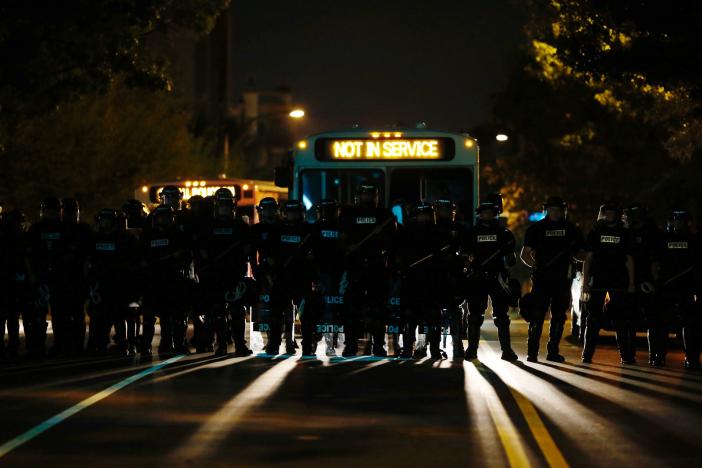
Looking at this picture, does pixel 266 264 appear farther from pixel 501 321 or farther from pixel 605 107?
pixel 605 107

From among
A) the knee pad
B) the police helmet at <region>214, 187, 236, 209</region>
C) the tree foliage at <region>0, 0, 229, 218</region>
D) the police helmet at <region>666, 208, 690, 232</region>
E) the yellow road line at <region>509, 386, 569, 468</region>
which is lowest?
the yellow road line at <region>509, 386, 569, 468</region>

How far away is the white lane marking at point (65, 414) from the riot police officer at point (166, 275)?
257cm

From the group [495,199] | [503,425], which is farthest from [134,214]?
[503,425]

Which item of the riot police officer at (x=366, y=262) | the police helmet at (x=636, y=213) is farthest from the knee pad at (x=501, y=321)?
the police helmet at (x=636, y=213)

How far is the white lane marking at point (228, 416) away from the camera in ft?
34.2

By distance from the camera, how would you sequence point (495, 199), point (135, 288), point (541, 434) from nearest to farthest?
point (541, 434), point (135, 288), point (495, 199)

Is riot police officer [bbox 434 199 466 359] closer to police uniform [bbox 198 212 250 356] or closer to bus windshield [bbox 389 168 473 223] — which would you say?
police uniform [bbox 198 212 250 356]

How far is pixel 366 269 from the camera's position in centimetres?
1903

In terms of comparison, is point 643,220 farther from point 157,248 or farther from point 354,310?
point 157,248

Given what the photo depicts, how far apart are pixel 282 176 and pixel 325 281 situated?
198 inches

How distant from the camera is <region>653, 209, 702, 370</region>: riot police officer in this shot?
722 inches

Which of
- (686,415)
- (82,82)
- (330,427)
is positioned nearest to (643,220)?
(686,415)

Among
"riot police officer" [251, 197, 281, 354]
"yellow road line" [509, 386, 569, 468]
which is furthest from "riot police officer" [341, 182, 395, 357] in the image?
"yellow road line" [509, 386, 569, 468]

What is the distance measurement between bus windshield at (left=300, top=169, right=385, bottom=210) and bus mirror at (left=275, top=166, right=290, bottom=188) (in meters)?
0.23
